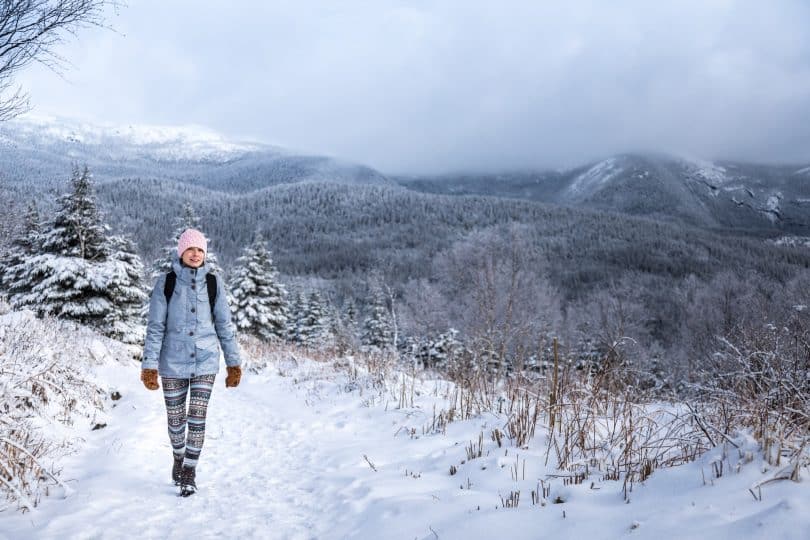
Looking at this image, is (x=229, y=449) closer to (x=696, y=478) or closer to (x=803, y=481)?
(x=696, y=478)

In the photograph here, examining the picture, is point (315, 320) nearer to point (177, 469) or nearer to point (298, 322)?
point (298, 322)

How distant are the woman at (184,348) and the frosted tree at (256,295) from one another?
22.4 meters

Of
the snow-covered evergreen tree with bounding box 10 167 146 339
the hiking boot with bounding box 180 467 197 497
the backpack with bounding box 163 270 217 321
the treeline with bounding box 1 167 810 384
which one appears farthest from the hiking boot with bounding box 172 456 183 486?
the snow-covered evergreen tree with bounding box 10 167 146 339

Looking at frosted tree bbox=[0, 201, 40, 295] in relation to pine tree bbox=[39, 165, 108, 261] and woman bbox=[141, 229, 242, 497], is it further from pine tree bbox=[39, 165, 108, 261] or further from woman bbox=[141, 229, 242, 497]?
woman bbox=[141, 229, 242, 497]

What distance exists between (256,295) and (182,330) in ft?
78.5

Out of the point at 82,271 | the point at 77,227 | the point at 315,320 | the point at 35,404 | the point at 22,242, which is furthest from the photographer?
the point at 315,320

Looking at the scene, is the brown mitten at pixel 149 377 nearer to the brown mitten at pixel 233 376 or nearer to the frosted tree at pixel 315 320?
the brown mitten at pixel 233 376

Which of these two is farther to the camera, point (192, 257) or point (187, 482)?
point (192, 257)

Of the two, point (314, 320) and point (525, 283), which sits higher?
point (525, 283)

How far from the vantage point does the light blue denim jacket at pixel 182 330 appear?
3672 mm

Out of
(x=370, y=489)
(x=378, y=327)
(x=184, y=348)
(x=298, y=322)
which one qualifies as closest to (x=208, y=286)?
(x=184, y=348)

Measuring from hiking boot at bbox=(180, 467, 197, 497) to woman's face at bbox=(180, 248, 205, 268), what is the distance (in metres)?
1.68

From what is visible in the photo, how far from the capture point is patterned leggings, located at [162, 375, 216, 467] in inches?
147

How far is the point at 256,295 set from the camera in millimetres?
26578
